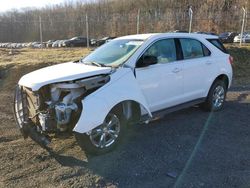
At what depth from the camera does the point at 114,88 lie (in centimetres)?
531

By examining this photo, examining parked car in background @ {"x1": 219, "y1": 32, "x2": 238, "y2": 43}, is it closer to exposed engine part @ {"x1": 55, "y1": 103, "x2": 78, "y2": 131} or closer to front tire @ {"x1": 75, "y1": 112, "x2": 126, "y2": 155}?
front tire @ {"x1": 75, "y1": 112, "x2": 126, "y2": 155}

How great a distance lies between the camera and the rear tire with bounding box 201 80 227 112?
7.68m

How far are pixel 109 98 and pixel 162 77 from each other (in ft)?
4.73

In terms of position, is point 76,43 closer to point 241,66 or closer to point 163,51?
point 241,66

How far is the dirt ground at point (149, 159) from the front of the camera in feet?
15.0

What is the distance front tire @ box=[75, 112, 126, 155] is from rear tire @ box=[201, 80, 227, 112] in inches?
111

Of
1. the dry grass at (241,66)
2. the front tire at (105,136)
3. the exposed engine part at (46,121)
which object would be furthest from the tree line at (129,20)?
the exposed engine part at (46,121)

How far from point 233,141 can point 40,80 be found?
331cm

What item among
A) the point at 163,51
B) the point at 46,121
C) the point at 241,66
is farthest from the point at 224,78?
the point at 241,66

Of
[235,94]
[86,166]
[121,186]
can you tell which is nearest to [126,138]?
[86,166]

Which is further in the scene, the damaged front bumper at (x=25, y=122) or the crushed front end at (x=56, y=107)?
the damaged front bumper at (x=25, y=122)

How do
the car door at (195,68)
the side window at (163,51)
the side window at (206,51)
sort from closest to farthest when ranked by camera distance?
the side window at (163,51) < the car door at (195,68) < the side window at (206,51)

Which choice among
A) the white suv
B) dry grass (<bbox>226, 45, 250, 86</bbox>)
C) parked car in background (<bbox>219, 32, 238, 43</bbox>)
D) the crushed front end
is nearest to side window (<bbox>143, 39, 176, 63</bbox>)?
the white suv

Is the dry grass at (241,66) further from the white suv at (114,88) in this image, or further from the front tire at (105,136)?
the front tire at (105,136)
